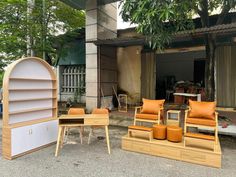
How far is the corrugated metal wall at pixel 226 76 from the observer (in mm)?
7551

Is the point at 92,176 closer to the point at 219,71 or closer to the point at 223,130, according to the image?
the point at 223,130

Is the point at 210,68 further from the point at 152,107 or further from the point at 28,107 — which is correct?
the point at 28,107

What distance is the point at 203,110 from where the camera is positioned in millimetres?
4273

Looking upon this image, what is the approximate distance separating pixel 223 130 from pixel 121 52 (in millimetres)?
5740

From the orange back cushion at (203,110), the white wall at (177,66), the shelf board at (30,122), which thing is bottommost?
the shelf board at (30,122)

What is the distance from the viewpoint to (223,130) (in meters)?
4.97

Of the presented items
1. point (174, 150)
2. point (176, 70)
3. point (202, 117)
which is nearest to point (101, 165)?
point (174, 150)

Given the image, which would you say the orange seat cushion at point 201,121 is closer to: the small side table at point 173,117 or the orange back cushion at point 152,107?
the small side table at point 173,117

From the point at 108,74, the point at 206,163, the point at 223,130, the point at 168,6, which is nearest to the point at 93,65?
the point at 108,74

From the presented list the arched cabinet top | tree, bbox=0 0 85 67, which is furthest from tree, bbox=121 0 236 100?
tree, bbox=0 0 85 67

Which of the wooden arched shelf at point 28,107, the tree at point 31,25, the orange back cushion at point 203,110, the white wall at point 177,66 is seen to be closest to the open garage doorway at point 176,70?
the white wall at point 177,66

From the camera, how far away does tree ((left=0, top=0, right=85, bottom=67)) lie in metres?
7.72

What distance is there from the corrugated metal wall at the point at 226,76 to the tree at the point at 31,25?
6408mm

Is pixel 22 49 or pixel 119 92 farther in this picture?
pixel 119 92
